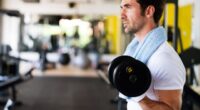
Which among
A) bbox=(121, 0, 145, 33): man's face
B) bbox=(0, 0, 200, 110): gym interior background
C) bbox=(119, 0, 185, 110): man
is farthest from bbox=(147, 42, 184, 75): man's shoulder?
bbox=(0, 0, 200, 110): gym interior background

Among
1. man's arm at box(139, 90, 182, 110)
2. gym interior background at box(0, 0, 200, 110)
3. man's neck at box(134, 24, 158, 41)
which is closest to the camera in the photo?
man's arm at box(139, 90, 182, 110)

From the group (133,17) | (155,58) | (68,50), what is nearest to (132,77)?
(155,58)

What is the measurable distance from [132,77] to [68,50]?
304 inches

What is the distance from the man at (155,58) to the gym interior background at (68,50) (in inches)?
76.3

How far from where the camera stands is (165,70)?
3.49 feet

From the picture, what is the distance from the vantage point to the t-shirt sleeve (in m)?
1.07

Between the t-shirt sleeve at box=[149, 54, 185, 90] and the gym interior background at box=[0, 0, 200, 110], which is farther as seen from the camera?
the gym interior background at box=[0, 0, 200, 110]

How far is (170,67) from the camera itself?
1.07m

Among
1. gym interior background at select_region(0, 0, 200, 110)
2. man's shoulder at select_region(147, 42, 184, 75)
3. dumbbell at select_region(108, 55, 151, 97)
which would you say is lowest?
gym interior background at select_region(0, 0, 200, 110)

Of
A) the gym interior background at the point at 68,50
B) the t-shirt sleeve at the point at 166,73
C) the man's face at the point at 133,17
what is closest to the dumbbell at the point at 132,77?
the t-shirt sleeve at the point at 166,73

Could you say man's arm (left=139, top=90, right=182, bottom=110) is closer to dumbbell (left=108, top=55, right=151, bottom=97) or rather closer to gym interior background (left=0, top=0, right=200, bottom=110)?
dumbbell (left=108, top=55, right=151, bottom=97)

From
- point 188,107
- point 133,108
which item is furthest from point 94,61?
point 133,108

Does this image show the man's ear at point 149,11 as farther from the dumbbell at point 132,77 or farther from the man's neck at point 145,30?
the dumbbell at point 132,77

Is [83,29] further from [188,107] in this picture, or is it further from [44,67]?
[188,107]
